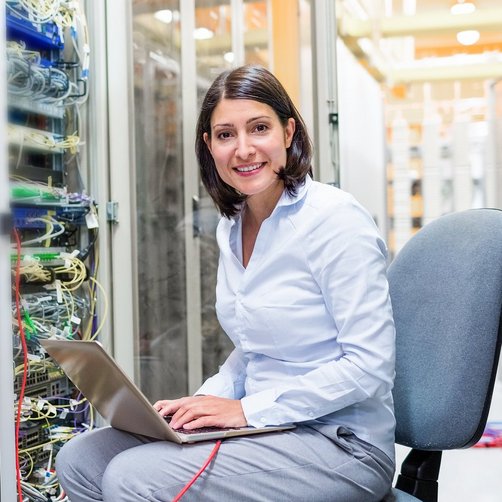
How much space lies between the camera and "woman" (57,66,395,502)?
100 centimetres

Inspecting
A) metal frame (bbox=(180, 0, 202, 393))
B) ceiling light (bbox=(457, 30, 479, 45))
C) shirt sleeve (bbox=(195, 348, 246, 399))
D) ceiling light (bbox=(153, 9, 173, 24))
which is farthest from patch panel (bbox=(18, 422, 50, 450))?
ceiling light (bbox=(457, 30, 479, 45))

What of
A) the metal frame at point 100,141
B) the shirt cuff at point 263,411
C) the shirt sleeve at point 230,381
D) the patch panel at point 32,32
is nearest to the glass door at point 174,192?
the metal frame at point 100,141

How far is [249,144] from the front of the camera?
1.22 m

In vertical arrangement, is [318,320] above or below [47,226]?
below

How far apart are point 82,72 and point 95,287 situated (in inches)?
27.6

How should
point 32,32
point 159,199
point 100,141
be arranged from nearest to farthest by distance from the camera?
1. point 32,32
2. point 100,141
3. point 159,199

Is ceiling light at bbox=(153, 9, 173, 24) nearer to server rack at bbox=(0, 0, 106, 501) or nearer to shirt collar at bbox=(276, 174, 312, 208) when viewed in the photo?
server rack at bbox=(0, 0, 106, 501)

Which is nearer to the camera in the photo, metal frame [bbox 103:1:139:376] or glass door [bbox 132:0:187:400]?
metal frame [bbox 103:1:139:376]

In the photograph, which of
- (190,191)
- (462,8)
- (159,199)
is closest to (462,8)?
(462,8)

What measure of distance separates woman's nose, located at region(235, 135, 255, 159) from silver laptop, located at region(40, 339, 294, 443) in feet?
1.37

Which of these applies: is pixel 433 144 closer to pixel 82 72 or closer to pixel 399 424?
pixel 82 72

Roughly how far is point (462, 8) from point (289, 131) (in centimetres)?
488

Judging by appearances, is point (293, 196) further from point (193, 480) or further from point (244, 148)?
point (193, 480)

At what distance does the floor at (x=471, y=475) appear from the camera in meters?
2.33
